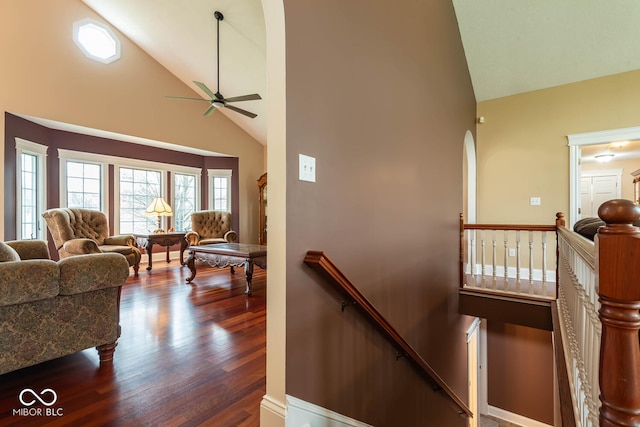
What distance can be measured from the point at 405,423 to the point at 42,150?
19.7ft

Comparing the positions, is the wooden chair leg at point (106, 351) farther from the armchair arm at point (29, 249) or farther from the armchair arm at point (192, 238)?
the armchair arm at point (192, 238)

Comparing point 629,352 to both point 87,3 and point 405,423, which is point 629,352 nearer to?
point 405,423

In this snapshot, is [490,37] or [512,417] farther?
[512,417]

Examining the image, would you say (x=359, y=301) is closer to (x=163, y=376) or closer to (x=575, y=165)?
(x=163, y=376)

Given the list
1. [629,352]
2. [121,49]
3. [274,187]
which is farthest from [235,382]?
[121,49]

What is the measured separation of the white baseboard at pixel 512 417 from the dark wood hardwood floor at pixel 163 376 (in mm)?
4049

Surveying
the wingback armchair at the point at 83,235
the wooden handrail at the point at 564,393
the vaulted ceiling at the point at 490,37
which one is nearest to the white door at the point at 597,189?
the vaulted ceiling at the point at 490,37

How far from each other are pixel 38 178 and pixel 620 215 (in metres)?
6.34

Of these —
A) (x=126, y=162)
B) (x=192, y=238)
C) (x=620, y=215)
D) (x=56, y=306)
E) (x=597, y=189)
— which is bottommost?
(x=56, y=306)

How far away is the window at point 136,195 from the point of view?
5676 millimetres

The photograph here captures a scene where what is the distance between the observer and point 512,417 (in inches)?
171

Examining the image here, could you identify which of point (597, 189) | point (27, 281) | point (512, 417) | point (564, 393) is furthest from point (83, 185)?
point (597, 189)

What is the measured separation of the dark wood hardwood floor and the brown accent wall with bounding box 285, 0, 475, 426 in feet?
2.01

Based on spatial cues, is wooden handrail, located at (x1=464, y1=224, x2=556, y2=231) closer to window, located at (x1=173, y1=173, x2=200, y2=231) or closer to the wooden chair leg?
the wooden chair leg
